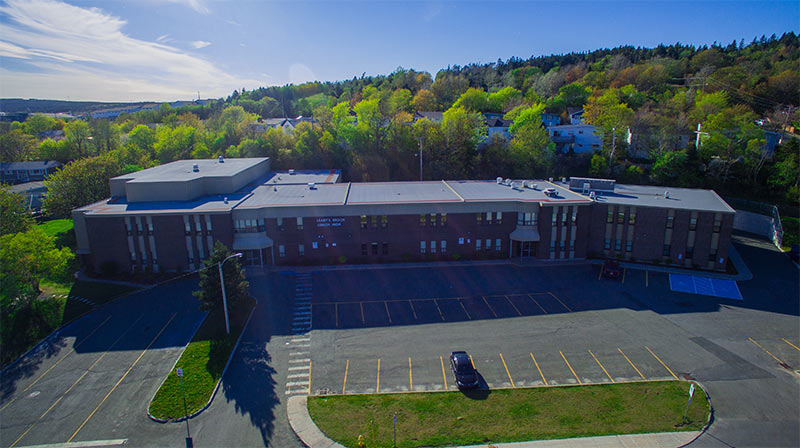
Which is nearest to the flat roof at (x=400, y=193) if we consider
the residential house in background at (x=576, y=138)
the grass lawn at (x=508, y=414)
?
the grass lawn at (x=508, y=414)

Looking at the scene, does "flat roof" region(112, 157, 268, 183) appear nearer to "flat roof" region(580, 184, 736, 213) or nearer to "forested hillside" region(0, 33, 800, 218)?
"forested hillside" region(0, 33, 800, 218)

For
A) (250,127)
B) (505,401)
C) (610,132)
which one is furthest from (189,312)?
(610,132)

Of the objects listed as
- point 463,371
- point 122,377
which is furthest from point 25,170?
point 463,371

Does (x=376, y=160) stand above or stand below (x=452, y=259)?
above

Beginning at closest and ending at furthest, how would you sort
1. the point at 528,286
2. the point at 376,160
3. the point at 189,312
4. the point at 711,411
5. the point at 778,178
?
the point at 711,411, the point at 189,312, the point at 528,286, the point at 778,178, the point at 376,160

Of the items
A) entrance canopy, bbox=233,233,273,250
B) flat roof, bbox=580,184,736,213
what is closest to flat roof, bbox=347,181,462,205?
entrance canopy, bbox=233,233,273,250

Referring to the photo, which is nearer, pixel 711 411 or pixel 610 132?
pixel 711 411

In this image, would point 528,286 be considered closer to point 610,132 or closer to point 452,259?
point 452,259
